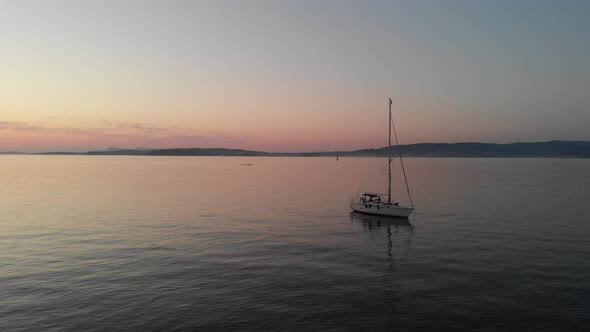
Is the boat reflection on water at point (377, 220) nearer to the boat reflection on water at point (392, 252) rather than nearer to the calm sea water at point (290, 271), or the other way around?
the boat reflection on water at point (392, 252)

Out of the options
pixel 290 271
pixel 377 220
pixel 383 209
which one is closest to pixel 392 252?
pixel 290 271

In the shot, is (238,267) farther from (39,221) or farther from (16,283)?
(39,221)

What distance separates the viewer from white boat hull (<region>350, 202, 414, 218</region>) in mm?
64188

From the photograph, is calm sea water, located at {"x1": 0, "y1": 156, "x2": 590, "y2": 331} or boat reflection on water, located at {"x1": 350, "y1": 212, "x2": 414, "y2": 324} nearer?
calm sea water, located at {"x1": 0, "y1": 156, "x2": 590, "y2": 331}

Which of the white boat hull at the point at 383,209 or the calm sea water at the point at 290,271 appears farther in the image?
the white boat hull at the point at 383,209

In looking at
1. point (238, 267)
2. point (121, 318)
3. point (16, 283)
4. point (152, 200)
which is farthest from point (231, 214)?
point (121, 318)

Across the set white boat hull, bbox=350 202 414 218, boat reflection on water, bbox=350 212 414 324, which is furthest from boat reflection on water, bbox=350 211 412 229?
white boat hull, bbox=350 202 414 218

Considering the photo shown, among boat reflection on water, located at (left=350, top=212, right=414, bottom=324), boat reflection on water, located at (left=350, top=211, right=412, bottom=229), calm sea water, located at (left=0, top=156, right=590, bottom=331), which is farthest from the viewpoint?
boat reflection on water, located at (left=350, top=211, right=412, bottom=229)

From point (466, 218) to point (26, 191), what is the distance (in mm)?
102529

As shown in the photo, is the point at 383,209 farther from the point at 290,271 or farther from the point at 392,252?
the point at 290,271

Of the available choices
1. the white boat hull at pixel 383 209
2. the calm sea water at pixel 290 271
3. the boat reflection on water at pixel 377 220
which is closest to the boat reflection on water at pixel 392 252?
the boat reflection on water at pixel 377 220

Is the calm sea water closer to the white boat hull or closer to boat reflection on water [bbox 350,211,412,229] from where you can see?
boat reflection on water [bbox 350,211,412,229]

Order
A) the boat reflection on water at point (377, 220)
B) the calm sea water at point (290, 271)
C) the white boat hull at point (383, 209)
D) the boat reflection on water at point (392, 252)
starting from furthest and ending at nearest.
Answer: the white boat hull at point (383, 209) < the boat reflection on water at point (377, 220) < the boat reflection on water at point (392, 252) < the calm sea water at point (290, 271)

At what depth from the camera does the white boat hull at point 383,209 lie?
211 ft
